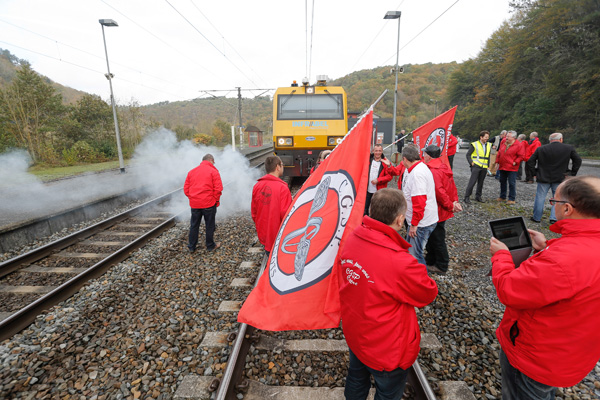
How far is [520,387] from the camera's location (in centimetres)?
176

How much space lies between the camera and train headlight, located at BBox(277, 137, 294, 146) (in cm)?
946

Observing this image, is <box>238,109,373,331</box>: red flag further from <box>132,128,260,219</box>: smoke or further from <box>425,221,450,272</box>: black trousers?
<box>132,128,260,219</box>: smoke

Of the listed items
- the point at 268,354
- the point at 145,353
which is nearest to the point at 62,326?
the point at 145,353

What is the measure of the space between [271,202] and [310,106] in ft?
22.7

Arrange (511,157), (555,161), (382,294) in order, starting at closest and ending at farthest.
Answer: (382,294) → (555,161) → (511,157)

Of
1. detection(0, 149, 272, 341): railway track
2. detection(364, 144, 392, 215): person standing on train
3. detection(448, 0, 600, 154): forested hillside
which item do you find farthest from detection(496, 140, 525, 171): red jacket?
detection(448, 0, 600, 154): forested hillside

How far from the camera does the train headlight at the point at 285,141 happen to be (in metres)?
9.46

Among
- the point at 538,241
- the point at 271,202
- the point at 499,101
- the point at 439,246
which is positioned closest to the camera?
the point at 538,241

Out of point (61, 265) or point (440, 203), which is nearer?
point (440, 203)

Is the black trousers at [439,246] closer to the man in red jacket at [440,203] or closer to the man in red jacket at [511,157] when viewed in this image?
the man in red jacket at [440,203]

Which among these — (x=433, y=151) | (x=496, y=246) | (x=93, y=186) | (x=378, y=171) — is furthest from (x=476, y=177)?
(x=93, y=186)

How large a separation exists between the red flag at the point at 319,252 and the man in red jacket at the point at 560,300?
97cm

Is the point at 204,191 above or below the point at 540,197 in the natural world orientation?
above

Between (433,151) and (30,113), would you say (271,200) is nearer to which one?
(433,151)
